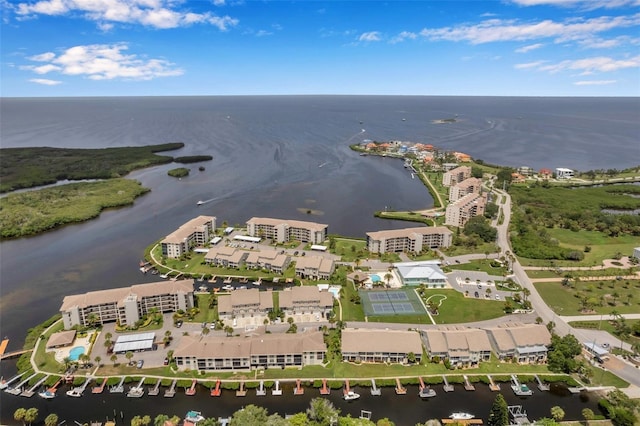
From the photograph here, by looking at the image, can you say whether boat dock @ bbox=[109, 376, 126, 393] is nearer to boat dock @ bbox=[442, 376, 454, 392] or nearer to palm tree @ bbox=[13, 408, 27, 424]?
palm tree @ bbox=[13, 408, 27, 424]

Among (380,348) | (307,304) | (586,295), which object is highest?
(307,304)

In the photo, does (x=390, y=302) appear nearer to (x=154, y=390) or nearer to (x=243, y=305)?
(x=243, y=305)

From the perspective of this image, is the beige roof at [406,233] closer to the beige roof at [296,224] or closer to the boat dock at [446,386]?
the beige roof at [296,224]

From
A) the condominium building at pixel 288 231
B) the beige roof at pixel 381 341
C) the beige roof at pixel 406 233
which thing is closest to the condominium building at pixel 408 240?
the beige roof at pixel 406 233

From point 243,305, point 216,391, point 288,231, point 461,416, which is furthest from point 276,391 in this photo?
point 288,231

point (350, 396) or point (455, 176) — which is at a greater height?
point (455, 176)
